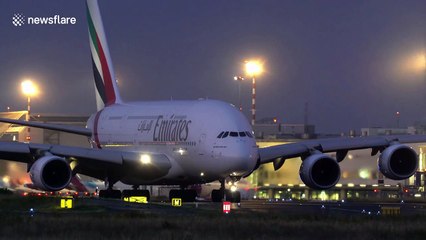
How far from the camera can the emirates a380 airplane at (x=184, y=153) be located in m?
51.4

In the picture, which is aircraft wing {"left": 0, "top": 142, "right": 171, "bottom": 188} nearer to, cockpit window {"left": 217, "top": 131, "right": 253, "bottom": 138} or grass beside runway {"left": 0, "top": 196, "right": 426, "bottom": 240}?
cockpit window {"left": 217, "top": 131, "right": 253, "bottom": 138}

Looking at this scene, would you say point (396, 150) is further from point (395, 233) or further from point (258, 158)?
point (395, 233)

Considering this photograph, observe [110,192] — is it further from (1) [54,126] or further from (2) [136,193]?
(1) [54,126]

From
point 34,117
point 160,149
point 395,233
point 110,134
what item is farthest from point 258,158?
point 34,117

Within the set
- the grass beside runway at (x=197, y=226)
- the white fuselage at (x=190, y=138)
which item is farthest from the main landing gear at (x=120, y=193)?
the grass beside runway at (x=197, y=226)

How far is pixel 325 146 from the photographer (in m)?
57.0

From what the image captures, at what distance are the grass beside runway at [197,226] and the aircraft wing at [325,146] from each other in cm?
1317

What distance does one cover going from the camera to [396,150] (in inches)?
2185

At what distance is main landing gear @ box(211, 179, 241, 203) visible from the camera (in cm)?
5520

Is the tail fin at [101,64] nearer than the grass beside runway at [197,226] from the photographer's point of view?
No

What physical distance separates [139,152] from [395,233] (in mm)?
27512

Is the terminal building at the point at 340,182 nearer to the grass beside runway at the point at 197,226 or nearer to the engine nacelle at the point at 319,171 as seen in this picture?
the engine nacelle at the point at 319,171

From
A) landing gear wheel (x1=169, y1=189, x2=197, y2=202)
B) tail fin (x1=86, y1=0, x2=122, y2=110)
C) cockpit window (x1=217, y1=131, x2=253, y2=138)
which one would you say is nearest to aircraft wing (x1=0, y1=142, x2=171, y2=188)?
landing gear wheel (x1=169, y1=189, x2=197, y2=202)

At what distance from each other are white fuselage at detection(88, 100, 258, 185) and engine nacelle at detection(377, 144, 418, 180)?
24.1 feet
